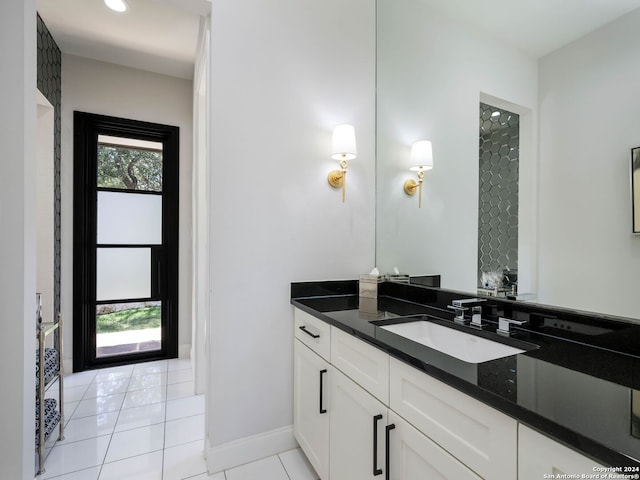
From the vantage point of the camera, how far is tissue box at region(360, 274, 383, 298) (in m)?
1.85

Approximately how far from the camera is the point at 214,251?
5.45 feet

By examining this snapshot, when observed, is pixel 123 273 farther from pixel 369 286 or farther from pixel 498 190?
pixel 498 190

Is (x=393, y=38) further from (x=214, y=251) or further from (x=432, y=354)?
(x=432, y=354)

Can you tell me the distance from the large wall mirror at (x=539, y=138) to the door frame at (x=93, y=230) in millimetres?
2529

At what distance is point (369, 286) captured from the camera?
6.14ft

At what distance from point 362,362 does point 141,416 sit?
1943 mm

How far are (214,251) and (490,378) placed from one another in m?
1.38

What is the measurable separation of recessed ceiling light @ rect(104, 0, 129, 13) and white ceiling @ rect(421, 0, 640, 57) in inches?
90.8

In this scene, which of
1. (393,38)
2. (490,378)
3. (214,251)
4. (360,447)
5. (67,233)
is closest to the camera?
(490,378)

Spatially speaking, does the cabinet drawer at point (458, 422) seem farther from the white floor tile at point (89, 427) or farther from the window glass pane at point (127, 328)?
the window glass pane at point (127, 328)

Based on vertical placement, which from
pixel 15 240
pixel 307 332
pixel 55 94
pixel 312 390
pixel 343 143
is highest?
pixel 55 94

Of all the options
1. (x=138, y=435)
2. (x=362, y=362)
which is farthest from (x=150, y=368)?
(x=362, y=362)

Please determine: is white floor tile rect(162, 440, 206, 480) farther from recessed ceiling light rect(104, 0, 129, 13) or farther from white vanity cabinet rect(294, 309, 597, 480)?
recessed ceiling light rect(104, 0, 129, 13)

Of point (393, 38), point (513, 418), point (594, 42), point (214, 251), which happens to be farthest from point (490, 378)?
point (393, 38)
